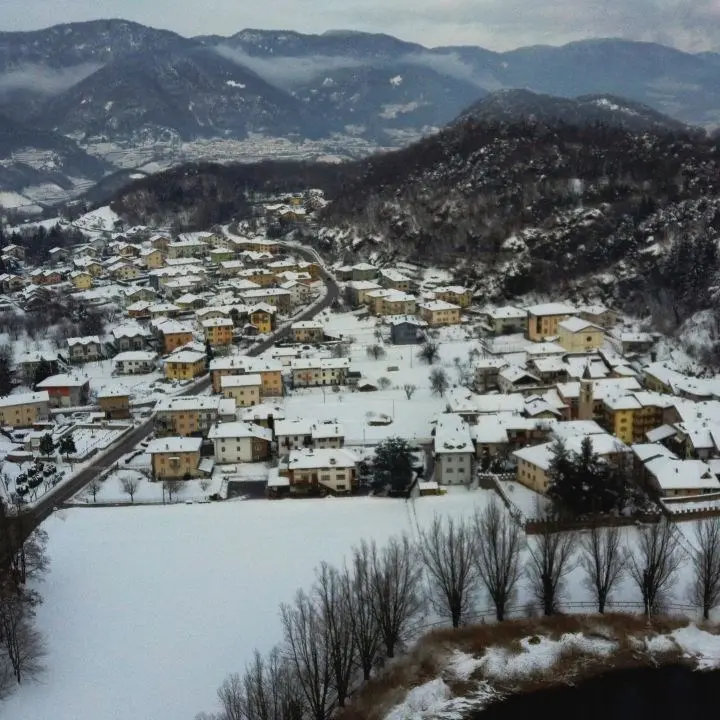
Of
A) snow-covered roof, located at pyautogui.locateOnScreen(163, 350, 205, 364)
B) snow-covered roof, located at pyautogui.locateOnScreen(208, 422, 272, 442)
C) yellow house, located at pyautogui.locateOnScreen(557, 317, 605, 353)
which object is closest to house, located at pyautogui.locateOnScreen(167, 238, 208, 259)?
snow-covered roof, located at pyautogui.locateOnScreen(163, 350, 205, 364)

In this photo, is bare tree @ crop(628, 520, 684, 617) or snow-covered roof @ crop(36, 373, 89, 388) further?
snow-covered roof @ crop(36, 373, 89, 388)

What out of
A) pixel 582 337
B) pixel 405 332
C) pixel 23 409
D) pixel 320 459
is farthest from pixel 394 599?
pixel 405 332

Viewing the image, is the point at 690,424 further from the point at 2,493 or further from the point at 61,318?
the point at 61,318

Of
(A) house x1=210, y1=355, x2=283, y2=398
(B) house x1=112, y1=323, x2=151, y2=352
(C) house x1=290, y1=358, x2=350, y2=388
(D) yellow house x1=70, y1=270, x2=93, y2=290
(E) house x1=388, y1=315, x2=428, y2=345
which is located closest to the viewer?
(A) house x1=210, y1=355, x2=283, y2=398

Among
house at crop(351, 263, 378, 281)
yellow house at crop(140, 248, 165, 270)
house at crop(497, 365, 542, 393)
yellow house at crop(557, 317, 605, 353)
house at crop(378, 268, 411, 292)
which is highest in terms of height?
yellow house at crop(140, 248, 165, 270)

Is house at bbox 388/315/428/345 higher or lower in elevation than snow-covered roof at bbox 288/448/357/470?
higher

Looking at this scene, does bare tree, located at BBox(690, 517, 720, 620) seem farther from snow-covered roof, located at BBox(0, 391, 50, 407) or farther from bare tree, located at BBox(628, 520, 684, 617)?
snow-covered roof, located at BBox(0, 391, 50, 407)

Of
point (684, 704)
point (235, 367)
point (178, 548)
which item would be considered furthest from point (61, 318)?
point (684, 704)
